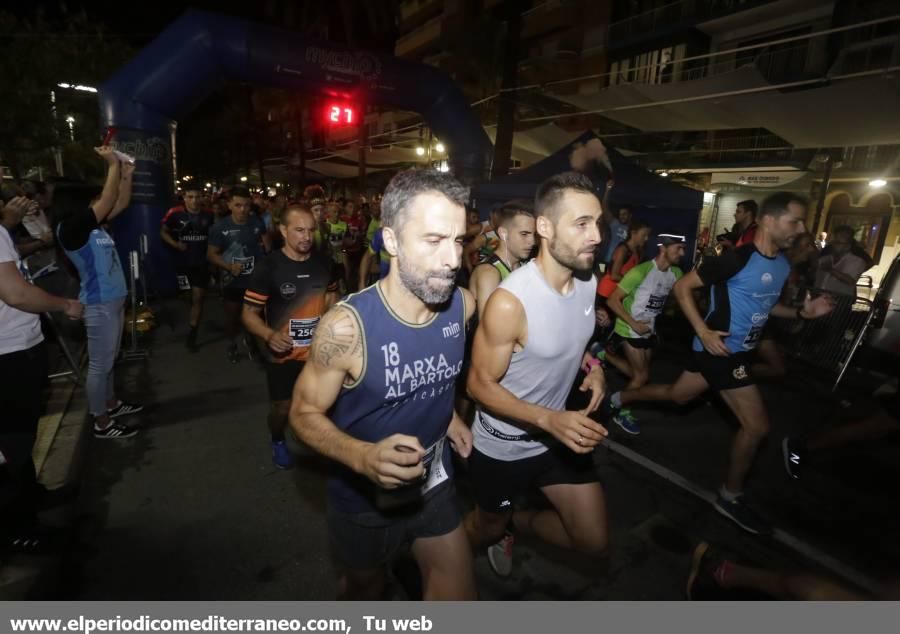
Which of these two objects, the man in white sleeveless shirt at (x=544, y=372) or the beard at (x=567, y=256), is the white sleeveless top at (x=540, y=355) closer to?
the man in white sleeveless shirt at (x=544, y=372)

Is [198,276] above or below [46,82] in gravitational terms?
below

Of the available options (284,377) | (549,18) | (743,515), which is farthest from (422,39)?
(743,515)

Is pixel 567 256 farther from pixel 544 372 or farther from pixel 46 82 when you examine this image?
pixel 46 82

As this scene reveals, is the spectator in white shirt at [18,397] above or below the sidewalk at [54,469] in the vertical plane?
above

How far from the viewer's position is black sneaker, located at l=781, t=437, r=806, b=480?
178 inches

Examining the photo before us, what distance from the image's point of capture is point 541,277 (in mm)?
2668

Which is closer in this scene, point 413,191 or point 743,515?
point 413,191

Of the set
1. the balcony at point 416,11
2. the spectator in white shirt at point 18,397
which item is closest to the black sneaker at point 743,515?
the spectator in white shirt at point 18,397

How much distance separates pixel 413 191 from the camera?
2.06 m

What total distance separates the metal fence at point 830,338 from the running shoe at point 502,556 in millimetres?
6652

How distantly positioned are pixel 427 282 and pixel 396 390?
18.5 inches

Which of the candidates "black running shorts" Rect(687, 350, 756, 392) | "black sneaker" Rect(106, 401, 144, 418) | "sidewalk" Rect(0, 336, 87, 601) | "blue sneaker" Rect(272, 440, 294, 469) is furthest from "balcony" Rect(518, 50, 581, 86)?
"blue sneaker" Rect(272, 440, 294, 469)

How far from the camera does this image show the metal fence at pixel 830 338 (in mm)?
7598

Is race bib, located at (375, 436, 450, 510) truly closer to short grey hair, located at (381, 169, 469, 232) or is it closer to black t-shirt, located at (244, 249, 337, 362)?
short grey hair, located at (381, 169, 469, 232)
